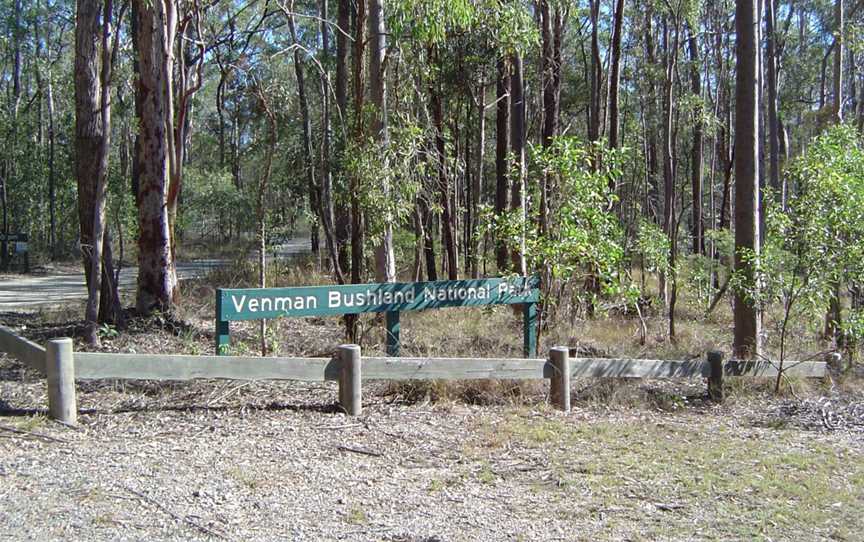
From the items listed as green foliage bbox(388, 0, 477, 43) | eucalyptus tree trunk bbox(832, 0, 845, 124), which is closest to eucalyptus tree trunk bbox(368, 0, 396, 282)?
green foliage bbox(388, 0, 477, 43)

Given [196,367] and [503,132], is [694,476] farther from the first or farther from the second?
[503,132]

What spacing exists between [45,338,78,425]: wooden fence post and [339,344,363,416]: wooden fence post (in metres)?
2.46

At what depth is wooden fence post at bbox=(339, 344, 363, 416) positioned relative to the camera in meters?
7.70

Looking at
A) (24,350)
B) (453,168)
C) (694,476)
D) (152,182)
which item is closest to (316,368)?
Answer: (24,350)

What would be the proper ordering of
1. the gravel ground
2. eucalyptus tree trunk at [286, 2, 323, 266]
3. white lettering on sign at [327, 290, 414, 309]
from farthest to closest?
1. eucalyptus tree trunk at [286, 2, 323, 266]
2. white lettering on sign at [327, 290, 414, 309]
3. the gravel ground

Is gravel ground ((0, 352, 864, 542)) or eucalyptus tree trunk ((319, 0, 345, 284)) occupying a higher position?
eucalyptus tree trunk ((319, 0, 345, 284))

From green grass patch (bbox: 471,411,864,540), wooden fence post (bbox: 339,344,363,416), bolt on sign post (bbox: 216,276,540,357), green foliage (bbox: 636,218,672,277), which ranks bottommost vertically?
green grass patch (bbox: 471,411,864,540)

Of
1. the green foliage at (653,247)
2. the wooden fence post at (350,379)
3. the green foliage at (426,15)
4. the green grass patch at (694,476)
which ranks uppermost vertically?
the green foliage at (426,15)

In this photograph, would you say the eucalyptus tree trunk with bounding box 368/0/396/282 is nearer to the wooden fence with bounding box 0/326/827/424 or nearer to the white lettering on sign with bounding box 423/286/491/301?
the white lettering on sign with bounding box 423/286/491/301

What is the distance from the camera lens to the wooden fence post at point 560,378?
8508 millimetres

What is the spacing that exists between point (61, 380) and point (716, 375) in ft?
24.0

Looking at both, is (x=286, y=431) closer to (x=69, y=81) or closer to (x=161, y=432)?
(x=161, y=432)

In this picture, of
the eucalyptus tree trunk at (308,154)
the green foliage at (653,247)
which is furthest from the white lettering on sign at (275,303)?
the green foliage at (653,247)

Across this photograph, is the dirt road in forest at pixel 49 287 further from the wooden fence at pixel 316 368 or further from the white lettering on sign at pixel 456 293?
the white lettering on sign at pixel 456 293
